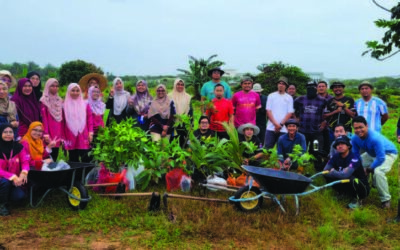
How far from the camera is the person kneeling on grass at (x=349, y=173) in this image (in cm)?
499

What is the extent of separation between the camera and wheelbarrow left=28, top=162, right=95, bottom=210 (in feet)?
A: 15.0

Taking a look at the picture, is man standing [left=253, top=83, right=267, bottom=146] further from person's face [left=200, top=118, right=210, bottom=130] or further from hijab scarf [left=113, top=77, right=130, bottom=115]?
hijab scarf [left=113, top=77, right=130, bottom=115]

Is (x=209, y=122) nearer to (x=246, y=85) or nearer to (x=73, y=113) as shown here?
(x=246, y=85)

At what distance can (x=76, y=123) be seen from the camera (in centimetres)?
573

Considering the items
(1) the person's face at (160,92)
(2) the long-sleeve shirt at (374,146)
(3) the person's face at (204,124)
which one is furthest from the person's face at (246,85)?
(2) the long-sleeve shirt at (374,146)

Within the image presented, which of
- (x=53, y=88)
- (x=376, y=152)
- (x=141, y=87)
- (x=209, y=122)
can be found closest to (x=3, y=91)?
(x=53, y=88)

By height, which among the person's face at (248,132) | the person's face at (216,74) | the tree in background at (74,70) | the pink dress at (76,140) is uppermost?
the tree in background at (74,70)

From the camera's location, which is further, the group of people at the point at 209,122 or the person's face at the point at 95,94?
the person's face at the point at 95,94

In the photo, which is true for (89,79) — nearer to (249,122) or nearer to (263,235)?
(249,122)

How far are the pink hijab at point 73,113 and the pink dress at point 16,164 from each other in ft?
3.11

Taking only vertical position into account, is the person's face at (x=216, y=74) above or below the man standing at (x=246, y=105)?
above

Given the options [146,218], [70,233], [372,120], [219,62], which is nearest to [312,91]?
[372,120]

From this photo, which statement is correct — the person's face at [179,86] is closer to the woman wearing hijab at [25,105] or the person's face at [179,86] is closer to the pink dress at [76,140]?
the pink dress at [76,140]

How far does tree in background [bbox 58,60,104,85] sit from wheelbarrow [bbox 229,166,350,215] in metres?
24.5
